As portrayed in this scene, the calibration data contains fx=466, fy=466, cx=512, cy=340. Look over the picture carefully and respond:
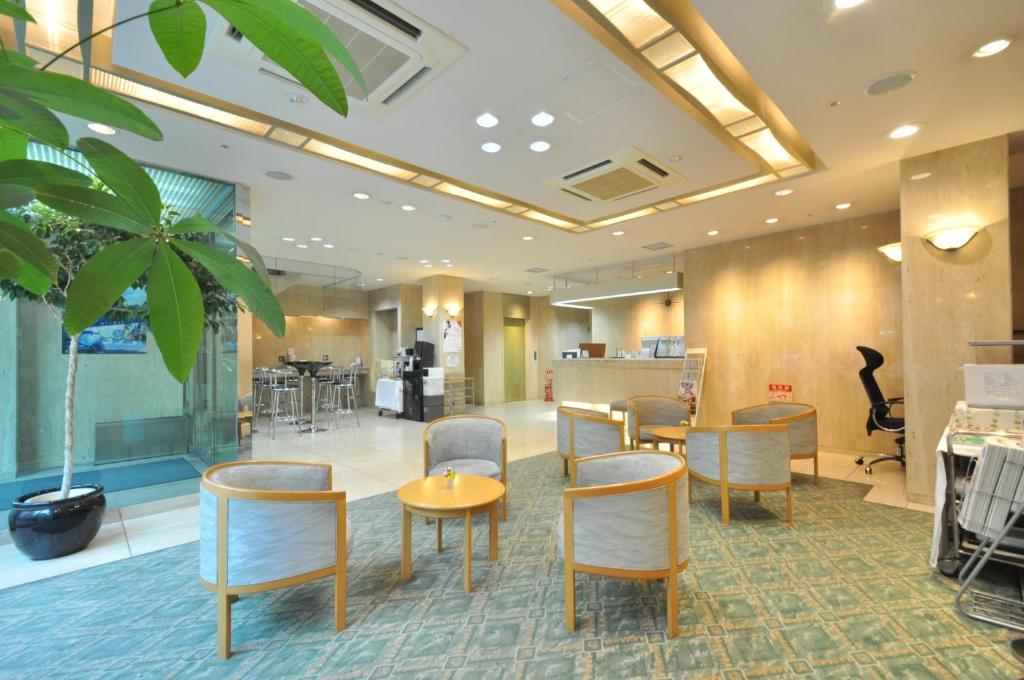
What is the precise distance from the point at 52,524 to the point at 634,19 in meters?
5.26

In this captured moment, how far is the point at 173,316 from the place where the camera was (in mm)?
549

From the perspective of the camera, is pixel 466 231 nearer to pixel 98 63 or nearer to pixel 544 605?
pixel 98 63

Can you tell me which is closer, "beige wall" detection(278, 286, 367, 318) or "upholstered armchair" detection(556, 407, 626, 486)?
"upholstered armchair" detection(556, 407, 626, 486)

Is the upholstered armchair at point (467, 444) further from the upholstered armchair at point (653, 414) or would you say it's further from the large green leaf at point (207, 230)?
the large green leaf at point (207, 230)

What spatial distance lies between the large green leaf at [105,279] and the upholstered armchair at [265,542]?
7.08ft

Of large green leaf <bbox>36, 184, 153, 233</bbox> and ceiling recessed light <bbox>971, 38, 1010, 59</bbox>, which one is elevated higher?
ceiling recessed light <bbox>971, 38, 1010, 59</bbox>

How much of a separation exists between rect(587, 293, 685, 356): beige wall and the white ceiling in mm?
3768

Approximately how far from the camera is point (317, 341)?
12398mm

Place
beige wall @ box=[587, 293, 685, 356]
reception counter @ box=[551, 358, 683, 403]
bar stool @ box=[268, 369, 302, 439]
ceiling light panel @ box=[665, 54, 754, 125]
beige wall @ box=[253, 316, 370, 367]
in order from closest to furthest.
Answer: ceiling light panel @ box=[665, 54, 754, 125] → reception counter @ box=[551, 358, 683, 403] → bar stool @ box=[268, 369, 302, 439] → beige wall @ box=[587, 293, 685, 356] → beige wall @ box=[253, 316, 370, 367]

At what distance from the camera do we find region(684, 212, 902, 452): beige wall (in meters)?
6.46

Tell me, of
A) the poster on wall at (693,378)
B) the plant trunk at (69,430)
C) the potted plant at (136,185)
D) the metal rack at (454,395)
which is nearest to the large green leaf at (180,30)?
the potted plant at (136,185)

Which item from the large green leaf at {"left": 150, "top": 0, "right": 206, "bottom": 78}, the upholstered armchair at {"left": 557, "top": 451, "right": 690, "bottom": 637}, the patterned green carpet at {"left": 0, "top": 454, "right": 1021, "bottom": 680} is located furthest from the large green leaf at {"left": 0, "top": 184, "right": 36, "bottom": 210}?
the patterned green carpet at {"left": 0, "top": 454, "right": 1021, "bottom": 680}

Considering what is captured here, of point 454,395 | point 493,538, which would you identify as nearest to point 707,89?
point 493,538

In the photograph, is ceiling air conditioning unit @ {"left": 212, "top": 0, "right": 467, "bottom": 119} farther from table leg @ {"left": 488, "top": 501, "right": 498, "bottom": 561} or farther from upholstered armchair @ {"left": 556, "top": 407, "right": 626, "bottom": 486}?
upholstered armchair @ {"left": 556, "top": 407, "right": 626, "bottom": 486}
